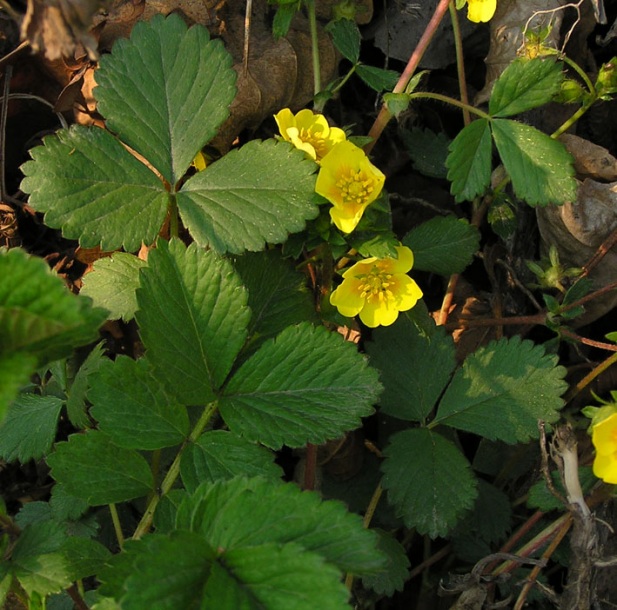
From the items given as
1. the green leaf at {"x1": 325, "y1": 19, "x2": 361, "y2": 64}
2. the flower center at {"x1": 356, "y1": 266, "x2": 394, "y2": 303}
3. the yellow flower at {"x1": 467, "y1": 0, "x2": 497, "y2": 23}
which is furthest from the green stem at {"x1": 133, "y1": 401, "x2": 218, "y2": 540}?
the yellow flower at {"x1": 467, "y1": 0, "x2": 497, "y2": 23}

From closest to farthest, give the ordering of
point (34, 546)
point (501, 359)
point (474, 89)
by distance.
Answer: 1. point (34, 546)
2. point (501, 359)
3. point (474, 89)

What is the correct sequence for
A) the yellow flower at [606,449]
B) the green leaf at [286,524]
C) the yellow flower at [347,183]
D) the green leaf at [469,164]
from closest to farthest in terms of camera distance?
1. the green leaf at [286,524]
2. the yellow flower at [606,449]
3. the yellow flower at [347,183]
4. the green leaf at [469,164]

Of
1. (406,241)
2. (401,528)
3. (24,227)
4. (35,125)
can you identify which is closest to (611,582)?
(401,528)

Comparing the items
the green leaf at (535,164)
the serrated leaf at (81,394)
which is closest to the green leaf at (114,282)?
the serrated leaf at (81,394)

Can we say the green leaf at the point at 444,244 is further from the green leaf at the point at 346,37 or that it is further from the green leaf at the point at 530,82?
the green leaf at the point at 346,37

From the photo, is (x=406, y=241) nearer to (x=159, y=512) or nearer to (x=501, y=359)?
(x=501, y=359)
